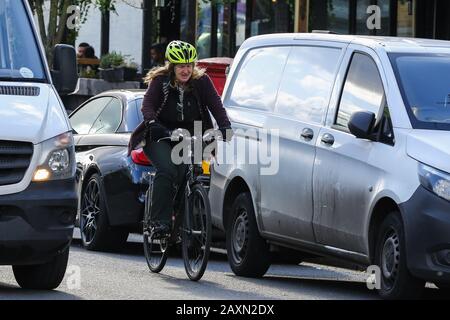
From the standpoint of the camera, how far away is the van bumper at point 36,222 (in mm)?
9305

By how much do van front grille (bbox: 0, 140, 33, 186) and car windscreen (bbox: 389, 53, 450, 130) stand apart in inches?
102

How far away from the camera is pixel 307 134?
11.1m

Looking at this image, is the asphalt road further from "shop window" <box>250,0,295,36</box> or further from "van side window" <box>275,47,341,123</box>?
"shop window" <box>250,0,295,36</box>

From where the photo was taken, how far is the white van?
9.34m

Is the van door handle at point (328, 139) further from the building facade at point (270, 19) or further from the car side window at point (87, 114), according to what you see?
the building facade at point (270, 19)

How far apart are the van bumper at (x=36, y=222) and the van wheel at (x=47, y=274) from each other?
1.02 ft

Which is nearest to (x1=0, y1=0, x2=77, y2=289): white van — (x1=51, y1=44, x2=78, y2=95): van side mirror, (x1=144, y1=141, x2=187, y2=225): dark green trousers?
(x1=51, y1=44, x2=78, y2=95): van side mirror

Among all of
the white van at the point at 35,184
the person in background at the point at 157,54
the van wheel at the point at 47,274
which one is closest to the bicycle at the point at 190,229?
the van wheel at the point at 47,274

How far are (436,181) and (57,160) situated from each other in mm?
2444

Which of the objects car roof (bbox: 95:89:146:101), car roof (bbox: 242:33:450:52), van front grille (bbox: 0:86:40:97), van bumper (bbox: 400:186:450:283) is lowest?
van bumper (bbox: 400:186:450:283)

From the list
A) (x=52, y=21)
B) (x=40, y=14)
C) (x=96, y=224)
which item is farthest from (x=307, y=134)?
(x=52, y=21)

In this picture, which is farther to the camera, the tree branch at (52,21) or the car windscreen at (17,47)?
the tree branch at (52,21)

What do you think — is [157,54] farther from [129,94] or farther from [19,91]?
[19,91]
